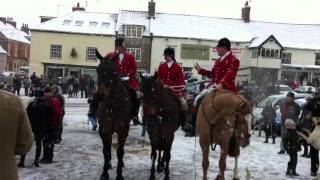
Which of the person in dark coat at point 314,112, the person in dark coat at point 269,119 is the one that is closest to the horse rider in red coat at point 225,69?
the person in dark coat at point 314,112

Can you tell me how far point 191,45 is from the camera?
57688mm

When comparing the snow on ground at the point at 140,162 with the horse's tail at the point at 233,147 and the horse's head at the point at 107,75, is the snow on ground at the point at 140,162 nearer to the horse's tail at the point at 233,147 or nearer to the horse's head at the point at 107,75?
the horse's tail at the point at 233,147

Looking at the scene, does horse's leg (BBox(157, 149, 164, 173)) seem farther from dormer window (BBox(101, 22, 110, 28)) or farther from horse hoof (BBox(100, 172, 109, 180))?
dormer window (BBox(101, 22, 110, 28))

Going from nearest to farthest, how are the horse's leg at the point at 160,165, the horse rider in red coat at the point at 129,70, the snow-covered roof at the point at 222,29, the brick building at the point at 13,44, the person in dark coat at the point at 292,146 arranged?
1. the horse rider in red coat at the point at 129,70
2. the horse's leg at the point at 160,165
3. the person in dark coat at the point at 292,146
4. the snow-covered roof at the point at 222,29
5. the brick building at the point at 13,44

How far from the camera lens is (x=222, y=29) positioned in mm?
60719

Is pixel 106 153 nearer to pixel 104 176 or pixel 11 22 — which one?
pixel 104 176

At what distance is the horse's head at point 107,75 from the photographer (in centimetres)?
978

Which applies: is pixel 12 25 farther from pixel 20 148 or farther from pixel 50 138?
pixel 20 148

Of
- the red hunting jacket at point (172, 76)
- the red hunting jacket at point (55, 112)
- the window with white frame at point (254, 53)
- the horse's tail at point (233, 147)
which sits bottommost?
the horse's tail at point (233, 147)

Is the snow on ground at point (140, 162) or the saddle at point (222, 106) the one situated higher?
the saddle at point (222, 106)

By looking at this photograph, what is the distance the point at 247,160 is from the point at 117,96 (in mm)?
4689

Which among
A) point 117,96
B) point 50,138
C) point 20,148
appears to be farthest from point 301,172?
point 20,148

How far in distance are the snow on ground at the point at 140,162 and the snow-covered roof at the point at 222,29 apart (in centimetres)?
4218

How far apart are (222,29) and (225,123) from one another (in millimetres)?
52818
